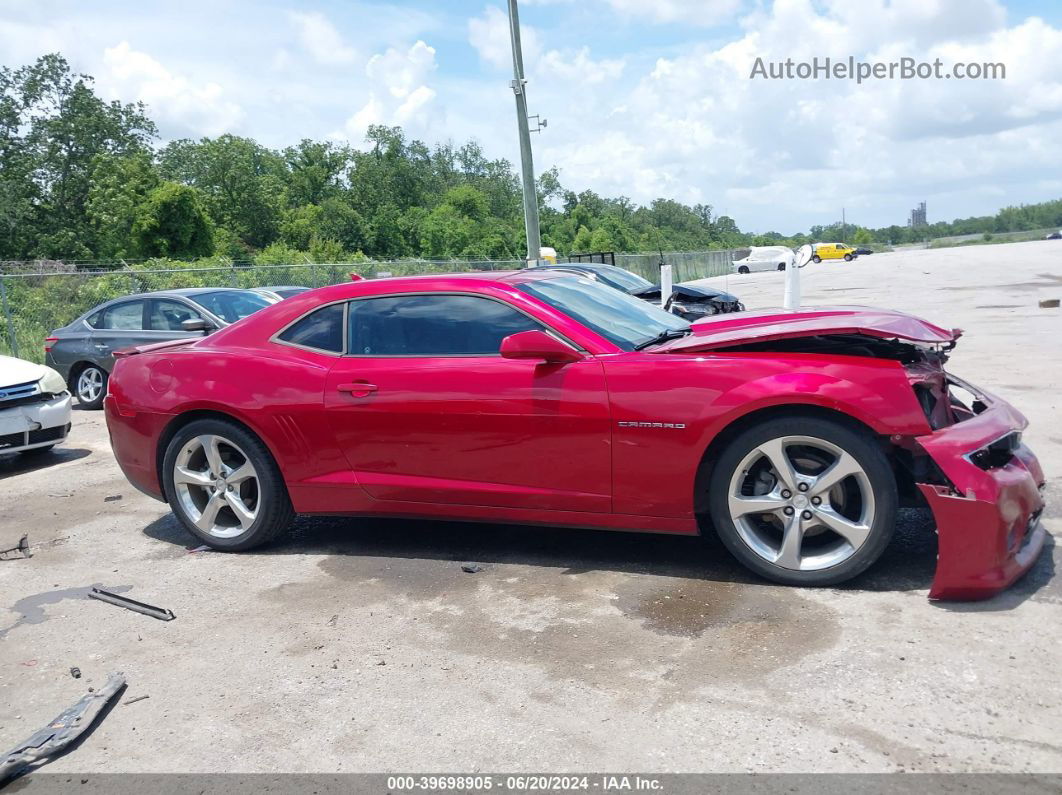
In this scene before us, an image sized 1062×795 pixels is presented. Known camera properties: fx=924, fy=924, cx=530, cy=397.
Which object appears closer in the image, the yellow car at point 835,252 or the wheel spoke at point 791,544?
the wheel spoke at point 791,544

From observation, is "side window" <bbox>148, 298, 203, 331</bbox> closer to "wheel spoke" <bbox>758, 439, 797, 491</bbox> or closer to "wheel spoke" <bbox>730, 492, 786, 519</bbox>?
"wheel spoke" <bbox>730, 492, 786, 519</bbox>

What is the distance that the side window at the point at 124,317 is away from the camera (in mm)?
11680

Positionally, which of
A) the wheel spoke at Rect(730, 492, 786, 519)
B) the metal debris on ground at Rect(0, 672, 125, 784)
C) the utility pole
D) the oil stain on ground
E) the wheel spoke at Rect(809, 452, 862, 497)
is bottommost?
the oil stain on ground

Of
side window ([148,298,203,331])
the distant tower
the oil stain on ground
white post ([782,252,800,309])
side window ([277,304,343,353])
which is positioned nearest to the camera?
the oil stain on ground

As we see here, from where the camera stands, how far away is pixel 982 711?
3.06 metres

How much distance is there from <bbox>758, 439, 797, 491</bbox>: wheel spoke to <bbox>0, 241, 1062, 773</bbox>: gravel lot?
0.52 meters

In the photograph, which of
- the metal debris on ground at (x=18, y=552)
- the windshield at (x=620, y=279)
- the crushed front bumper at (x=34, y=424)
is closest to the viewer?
the metal debris on ground at (x=18, y=552)

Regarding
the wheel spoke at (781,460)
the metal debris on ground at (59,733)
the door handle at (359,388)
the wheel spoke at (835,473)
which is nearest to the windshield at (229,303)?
the door handle at (359,388)

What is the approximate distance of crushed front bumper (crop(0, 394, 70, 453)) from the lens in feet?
26.2

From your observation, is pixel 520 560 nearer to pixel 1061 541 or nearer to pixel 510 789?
pixel 510 789

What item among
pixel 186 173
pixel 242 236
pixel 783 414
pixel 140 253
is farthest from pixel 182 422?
pixel 186 173

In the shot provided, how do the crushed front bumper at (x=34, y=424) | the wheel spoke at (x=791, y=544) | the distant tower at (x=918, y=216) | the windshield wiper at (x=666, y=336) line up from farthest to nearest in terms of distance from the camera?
the distant tower at (x=918, y=216), the crushed front bumper at (x=34, y=424), the windshield wiper at (x=666, y=336), the wheel spoke at (x=791, y=544)

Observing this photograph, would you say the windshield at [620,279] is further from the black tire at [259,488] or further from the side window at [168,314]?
the black tire at [259,488]

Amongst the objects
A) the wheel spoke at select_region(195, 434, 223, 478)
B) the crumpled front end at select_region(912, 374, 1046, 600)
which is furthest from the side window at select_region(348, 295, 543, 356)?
the crumpled front end at select_region(912, 374, 1046, 600)
